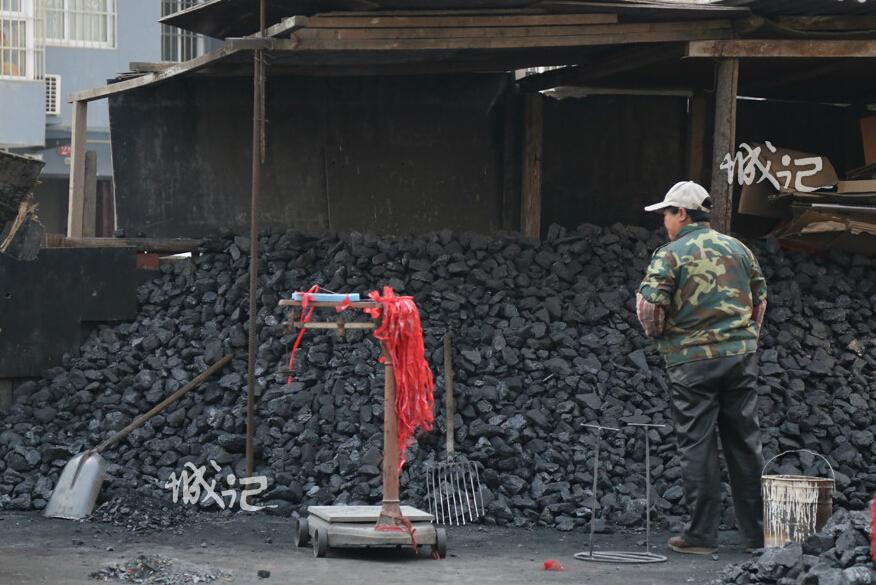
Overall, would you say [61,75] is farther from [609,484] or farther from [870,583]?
[870,583]

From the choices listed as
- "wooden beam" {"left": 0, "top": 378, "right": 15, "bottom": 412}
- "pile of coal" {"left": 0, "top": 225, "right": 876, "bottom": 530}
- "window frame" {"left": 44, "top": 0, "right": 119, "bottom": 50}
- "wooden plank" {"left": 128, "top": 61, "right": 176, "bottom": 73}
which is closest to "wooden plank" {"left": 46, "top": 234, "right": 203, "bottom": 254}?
"pile of coal" {"left": 0, "top": 225, "right": 876, "bottom": 530}

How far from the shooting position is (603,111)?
14.6 meters

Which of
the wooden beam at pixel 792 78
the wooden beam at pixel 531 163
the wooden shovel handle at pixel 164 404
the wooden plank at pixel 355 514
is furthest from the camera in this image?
the wooden beam at pixel 531 163

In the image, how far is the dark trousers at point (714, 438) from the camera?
8211 millimetres

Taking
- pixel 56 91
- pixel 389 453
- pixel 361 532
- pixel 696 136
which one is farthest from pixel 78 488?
pixel 56 91

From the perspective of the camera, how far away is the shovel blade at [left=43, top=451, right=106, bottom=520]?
9984 mm

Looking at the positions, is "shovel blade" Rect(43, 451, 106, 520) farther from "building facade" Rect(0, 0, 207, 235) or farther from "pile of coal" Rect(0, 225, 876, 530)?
"building facade" Rect(0, 0, 207, 235)

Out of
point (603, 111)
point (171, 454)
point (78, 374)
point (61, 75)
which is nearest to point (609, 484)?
point (171, 454)

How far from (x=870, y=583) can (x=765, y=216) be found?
7.81m

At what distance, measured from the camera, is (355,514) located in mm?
8414

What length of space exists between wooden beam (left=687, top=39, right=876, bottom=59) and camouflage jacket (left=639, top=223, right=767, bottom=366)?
3287 mm

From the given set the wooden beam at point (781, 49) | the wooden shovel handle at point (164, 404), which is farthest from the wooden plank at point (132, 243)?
the wooden beam at point (781, 49)

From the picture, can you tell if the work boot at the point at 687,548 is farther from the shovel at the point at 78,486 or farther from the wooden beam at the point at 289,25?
the wooden beam at the point at 289,25

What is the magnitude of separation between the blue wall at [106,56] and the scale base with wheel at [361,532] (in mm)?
20428
